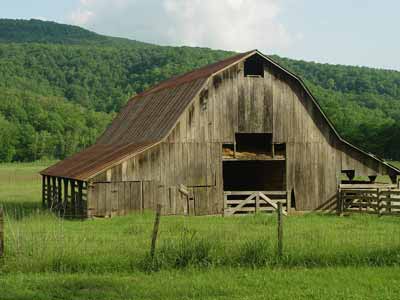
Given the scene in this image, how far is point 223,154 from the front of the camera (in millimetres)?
30250

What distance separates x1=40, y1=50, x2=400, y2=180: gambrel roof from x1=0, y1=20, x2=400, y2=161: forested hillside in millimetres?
75124

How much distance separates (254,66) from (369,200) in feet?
25.9

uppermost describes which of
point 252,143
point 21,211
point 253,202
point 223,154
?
point 252,143

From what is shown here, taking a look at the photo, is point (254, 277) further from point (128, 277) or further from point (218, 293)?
point (128, 277)

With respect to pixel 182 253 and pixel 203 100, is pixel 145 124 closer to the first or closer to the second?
pixel 203 100

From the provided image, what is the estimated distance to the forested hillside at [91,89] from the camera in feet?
426

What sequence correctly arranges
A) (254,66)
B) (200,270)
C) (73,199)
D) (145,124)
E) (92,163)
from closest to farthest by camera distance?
(200,270) → (73,199) → (92,163) → (254,66) → (145,124)

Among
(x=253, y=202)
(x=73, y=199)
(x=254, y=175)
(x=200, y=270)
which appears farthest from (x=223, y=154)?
(x=200, y=270)

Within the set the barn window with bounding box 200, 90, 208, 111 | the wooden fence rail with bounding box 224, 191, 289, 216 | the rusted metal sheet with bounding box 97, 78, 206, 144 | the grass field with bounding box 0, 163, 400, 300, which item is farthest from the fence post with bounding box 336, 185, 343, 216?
the grass field with bounding box 0, 163, 400, 300

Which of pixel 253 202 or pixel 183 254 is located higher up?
pixel 183 254

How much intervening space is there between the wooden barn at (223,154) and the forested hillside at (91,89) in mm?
78306

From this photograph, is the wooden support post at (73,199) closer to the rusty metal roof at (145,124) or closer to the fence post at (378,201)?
the rusty metal roof at (145,124)

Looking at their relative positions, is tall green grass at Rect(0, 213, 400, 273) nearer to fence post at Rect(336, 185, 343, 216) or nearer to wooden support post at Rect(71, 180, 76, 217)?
wooden support post at Rect(71, 180, 76, 217)

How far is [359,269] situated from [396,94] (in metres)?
142
